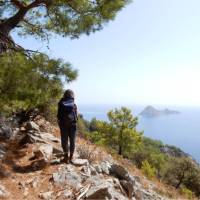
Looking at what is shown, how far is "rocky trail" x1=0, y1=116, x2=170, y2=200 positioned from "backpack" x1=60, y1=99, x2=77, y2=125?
1.24m

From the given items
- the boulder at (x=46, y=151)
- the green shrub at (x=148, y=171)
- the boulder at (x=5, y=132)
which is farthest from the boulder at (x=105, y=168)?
the green shrub at (x=148, y=171)

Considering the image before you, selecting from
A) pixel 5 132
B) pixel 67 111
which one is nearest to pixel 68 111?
→ pixel 67 111

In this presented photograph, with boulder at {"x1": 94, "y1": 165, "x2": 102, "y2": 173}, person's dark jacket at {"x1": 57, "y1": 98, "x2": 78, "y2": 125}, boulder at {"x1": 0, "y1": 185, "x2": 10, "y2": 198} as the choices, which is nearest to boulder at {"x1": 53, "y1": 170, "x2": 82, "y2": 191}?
boulder at {"x1": 94, "y1": 165, "x2": 102, "y2": 173}

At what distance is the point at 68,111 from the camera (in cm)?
925

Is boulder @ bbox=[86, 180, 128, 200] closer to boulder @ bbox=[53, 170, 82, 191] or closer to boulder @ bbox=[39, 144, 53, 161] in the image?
boulder @ bbox=[53, 170, 82, 191]

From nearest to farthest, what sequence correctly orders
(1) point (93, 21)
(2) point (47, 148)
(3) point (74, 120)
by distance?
(3) point (74, 120) → (2) point (47, 148) → (1) point (93, 21)

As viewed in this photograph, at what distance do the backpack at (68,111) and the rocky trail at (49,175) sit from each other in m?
1.24

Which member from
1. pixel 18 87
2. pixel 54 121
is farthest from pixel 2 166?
pixel 54 121

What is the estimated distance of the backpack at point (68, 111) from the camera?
9.18m

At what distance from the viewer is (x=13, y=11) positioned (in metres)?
11.4

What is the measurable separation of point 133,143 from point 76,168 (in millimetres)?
31719

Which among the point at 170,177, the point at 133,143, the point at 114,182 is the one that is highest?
the point at 114,182

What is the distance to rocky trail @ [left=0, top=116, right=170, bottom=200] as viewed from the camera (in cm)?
750

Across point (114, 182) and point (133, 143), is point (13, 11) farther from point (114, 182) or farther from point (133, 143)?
point (133, 143)
